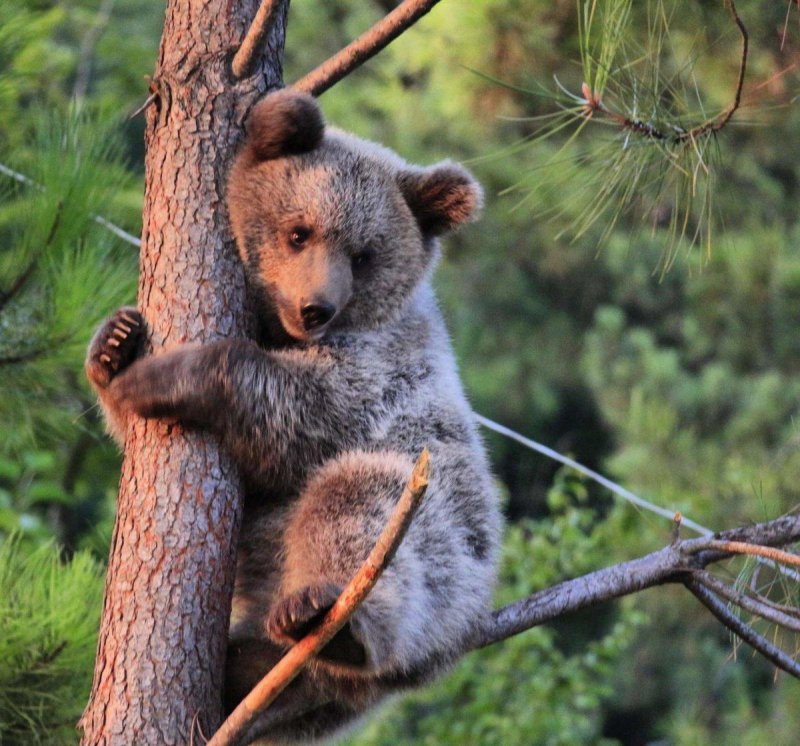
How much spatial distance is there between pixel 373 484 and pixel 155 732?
38.5 inches

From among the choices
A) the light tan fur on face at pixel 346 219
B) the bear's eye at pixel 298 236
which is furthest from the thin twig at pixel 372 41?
the bear's eye at pixel 298 236

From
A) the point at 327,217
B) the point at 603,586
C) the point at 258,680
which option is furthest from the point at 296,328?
the point at 603,586

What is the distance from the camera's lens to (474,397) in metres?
13.7

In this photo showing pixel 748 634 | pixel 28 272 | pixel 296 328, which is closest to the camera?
pixel 748 634

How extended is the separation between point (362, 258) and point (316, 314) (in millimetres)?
464

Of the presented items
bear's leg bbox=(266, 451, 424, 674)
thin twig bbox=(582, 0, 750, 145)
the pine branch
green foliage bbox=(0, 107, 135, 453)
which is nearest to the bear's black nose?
bear's leg bbox=(266, 451, 424, 674)

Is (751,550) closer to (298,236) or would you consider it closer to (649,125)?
(649,125)

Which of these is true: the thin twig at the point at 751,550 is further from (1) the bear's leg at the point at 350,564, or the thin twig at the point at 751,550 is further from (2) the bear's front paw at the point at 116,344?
(2) the bear's front paw at the point at 116,344

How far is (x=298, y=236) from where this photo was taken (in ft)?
13.5

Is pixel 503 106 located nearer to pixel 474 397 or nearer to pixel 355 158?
pixel 474 397

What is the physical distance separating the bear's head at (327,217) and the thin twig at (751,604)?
4.58 ft

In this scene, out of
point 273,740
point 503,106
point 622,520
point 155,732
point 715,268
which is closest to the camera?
point 155,732

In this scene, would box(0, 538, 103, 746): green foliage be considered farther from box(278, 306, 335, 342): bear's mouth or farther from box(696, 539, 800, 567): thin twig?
box(696, 539, 800, 567): thin twig

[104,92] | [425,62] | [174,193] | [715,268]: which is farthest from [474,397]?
[174,193]
